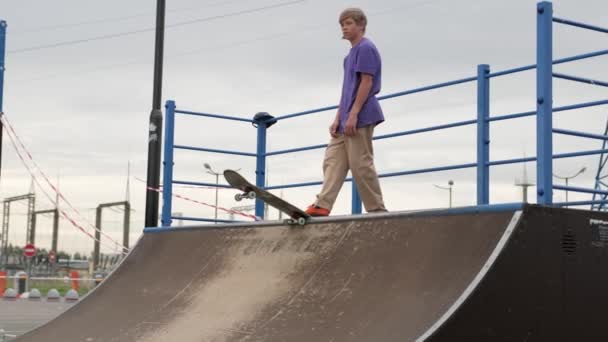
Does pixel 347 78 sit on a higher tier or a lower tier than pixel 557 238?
higher

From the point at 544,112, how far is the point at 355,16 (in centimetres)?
197

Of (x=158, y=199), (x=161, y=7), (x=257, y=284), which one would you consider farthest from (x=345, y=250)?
(x=161, y=7)

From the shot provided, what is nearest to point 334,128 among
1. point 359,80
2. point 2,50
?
point 359,80

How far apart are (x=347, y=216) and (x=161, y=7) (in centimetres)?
533

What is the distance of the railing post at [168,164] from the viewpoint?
10.3 metres

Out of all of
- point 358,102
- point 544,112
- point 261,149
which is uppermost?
point 261,149

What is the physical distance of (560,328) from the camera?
537 cm

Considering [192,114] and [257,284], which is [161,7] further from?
[257,284]

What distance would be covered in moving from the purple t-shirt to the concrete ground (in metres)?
8.59

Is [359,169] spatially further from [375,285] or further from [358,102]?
[375,285]

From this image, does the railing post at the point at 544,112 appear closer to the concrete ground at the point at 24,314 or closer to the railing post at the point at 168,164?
the railing post at the point at 168,164

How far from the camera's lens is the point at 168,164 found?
33.8ft

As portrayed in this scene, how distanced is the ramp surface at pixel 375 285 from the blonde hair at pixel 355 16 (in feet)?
5.63

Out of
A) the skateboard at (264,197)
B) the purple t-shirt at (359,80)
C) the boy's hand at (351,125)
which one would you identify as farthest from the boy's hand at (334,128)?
the skateboard at (264,197)
